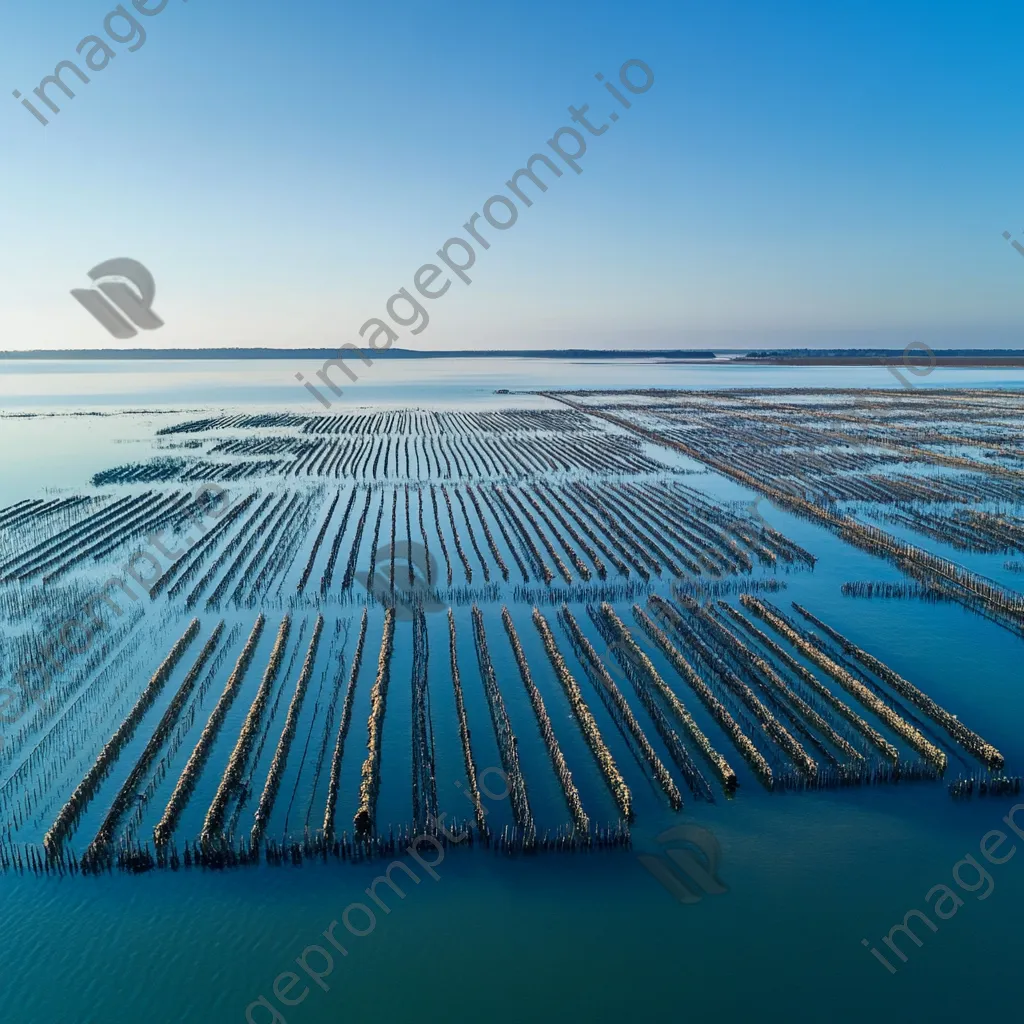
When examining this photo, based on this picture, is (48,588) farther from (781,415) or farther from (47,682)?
(781,415)

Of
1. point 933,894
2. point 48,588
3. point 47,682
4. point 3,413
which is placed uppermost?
point 3,413

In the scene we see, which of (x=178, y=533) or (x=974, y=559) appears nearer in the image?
(x=974, y=559)

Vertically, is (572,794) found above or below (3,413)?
below

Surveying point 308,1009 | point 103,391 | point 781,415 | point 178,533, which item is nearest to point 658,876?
point 308,1009

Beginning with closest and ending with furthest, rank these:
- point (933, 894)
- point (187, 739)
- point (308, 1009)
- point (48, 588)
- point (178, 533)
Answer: point (308, 1009) → point (933, 894) → point (187, 739) → point (48, 588) → point (178, 533)

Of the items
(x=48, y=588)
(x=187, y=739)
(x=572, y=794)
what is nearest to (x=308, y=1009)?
(x=572, y=794)

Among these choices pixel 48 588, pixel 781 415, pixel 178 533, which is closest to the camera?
pixel 48 588
